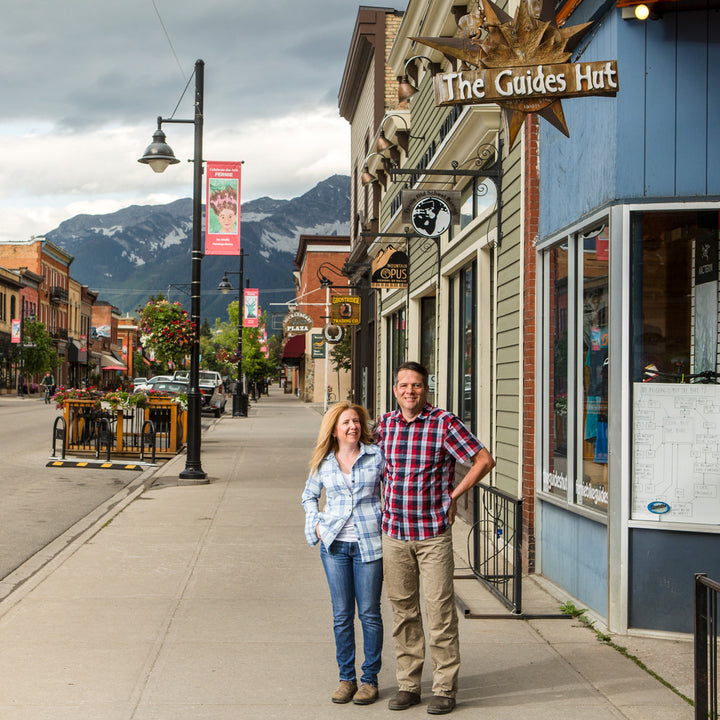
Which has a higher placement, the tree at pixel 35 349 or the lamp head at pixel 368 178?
the lamp head at pixel 368 178

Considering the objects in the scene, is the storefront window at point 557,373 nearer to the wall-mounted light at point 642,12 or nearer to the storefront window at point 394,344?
the wall-mounted light at point 642,12

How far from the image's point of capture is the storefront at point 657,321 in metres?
6.16

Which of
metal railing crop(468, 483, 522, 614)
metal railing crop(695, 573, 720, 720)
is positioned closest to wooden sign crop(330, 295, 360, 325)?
metal railing crop(468, 483, 522, 614)

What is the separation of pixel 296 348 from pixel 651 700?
64656 millimetres

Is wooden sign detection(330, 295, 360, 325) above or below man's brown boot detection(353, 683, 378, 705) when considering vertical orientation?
above

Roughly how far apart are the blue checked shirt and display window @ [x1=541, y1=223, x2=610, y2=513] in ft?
7.47

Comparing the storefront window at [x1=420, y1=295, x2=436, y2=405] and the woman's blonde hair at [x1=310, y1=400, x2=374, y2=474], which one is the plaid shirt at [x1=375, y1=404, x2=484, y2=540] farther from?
the storefront window at [x1=420, y1=295, x2=436, y2=405]

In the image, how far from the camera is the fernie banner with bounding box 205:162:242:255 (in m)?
16.5

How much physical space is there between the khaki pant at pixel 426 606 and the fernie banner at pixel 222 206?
39.7 ft

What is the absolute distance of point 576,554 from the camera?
7113mm

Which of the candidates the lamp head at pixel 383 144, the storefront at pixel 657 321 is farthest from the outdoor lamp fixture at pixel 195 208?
the storefront at pixel 657 321

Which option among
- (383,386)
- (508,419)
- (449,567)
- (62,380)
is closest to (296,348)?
(62,380)

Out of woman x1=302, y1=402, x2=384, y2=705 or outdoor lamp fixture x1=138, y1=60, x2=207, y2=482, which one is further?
outdoor lamp fixture x1=138, y1=60, x2=207, y2=482

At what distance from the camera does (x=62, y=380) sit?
87688mm
